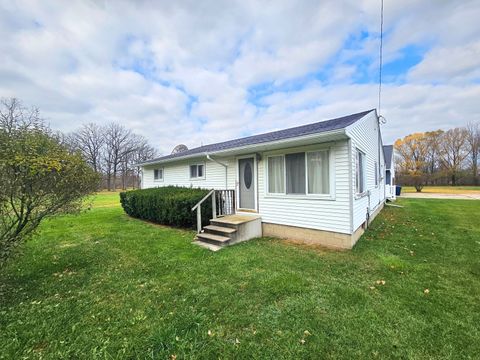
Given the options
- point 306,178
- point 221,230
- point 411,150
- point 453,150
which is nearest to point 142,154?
point 221,230

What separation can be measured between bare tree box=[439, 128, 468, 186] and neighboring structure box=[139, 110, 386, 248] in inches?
1608

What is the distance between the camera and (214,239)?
233 inches

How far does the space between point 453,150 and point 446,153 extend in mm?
1131

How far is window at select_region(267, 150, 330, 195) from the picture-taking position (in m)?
5.72

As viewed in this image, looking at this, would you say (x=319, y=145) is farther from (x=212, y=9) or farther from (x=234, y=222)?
(x=212, y=9)

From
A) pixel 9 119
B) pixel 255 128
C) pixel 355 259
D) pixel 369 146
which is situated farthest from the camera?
pixel 255 128

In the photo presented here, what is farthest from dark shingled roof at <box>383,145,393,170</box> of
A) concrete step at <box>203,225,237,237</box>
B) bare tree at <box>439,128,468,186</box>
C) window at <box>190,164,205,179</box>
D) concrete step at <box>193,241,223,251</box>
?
bare tree at <box>439,128,468,186</box>

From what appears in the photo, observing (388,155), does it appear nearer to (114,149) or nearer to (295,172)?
(295,172)

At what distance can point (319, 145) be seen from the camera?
5688 millimetres

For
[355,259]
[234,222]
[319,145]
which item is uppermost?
[319,145]

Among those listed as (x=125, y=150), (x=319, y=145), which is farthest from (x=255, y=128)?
(x=125, y=150)

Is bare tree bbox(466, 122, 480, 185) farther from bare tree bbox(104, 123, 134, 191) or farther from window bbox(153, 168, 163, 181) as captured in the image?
bare tree bbox(104, 123, 134, 191)

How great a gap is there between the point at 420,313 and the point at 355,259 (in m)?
1.93

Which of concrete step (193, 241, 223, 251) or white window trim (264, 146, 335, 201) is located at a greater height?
white window trim (264, 146, 335, 201)
